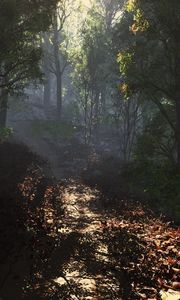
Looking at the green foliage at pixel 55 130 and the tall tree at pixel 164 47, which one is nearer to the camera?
the tall tree at pixel 164 47

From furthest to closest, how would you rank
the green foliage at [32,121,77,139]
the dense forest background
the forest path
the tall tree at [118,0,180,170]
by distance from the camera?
the green foliage at [32,121,77,139]
the tall tree at [118,0,180,170]
the dense forest background
the forest path

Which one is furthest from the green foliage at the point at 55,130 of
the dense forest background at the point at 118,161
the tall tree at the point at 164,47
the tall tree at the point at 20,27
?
the tall tree at the point at 164,47

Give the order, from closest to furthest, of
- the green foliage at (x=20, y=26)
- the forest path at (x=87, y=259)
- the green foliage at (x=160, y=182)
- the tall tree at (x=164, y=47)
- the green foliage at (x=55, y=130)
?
1. the forest path at (x=87, y=259)
2. the green foliage at (x=160, y=182)
3. the tall tree at (x=164, y=47)
4. the green foliage at (x=20, y=26)
5. the green foliage at (x=55, y=130)

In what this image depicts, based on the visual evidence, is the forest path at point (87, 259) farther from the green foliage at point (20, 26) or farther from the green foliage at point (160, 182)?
the green foliage at point (20, 26)

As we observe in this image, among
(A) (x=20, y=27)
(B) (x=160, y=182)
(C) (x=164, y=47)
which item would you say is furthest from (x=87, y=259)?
(A) (x=20, y=27)

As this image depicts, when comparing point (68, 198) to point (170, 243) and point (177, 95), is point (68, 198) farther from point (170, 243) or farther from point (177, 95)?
point (170, 243)

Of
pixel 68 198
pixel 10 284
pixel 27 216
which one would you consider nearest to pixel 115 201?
pixel 68 198

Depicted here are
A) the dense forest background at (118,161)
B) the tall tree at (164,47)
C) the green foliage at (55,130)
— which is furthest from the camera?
the green foliage at (55,130)

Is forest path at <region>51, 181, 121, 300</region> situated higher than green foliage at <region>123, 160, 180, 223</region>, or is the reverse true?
green foliage at <region>123, 160, 180, 223</region>

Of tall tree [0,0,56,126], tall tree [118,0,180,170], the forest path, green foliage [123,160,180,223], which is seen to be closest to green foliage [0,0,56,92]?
tall tree [0,0,56,126]

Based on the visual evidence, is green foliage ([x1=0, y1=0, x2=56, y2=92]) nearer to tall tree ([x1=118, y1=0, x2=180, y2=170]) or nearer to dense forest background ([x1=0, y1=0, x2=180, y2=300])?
dense forest background ([x1=0, y1=0, x2=180, y2=300])

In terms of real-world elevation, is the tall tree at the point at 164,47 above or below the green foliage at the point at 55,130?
above

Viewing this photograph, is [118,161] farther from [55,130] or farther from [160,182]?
[160,182]

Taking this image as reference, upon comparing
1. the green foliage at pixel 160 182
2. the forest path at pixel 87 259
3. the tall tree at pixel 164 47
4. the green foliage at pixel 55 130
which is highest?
the tall tree at pixel 164 47
